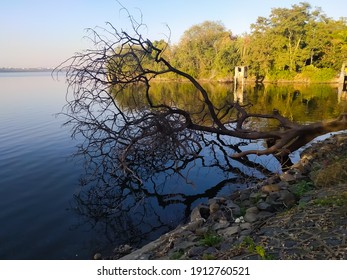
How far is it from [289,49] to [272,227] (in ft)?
167

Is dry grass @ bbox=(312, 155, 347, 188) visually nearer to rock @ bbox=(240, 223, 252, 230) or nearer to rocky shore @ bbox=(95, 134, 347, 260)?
rocky shore @ bbox=(95, 134, 347, 260)

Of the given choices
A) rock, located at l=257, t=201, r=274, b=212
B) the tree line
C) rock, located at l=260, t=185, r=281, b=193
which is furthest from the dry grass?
the tree line

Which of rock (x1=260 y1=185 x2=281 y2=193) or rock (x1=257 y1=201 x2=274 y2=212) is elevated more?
rock (x1=257 y1=201 x2=274 y2=212)

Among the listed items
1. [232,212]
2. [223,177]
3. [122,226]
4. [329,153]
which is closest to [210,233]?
[232,212]

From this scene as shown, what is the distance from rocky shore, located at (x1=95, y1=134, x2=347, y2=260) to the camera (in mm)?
3379

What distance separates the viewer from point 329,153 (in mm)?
8672

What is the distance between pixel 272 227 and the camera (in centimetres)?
407

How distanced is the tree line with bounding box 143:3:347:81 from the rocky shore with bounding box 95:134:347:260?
4515 centimetres

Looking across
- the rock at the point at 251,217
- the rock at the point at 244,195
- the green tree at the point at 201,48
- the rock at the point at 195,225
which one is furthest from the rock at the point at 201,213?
the green tree at the point at 201,48

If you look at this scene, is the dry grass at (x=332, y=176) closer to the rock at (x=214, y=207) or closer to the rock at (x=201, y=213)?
the rock at (x=214, y=207)

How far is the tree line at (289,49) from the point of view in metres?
45.5

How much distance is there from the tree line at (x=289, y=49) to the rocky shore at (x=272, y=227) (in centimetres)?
4515

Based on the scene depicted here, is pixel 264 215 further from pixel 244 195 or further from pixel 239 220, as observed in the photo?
pixel 244 195

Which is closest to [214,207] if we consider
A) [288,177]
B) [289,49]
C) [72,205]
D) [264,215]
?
[264,215]
